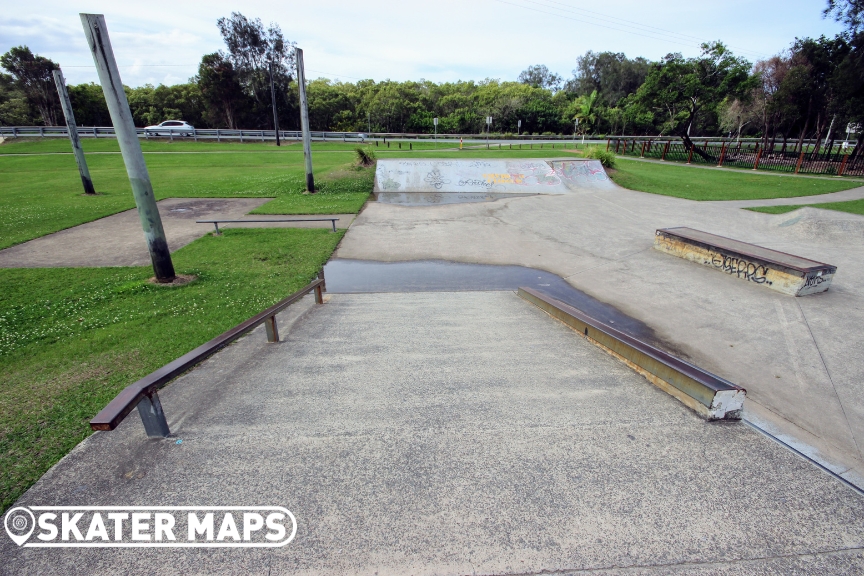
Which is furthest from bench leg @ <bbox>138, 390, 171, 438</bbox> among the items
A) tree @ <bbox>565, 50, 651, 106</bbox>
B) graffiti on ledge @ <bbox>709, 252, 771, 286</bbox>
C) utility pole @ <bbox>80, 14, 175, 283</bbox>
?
tree @ <bbox>565, 50, 651, 106</bbox>

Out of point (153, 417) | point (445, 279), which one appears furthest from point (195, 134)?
point (153, 417)

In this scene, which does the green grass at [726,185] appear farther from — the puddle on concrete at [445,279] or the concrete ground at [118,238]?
the concrete ground at [118,238]

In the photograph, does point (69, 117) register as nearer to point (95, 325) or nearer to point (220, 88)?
point (95, 325)

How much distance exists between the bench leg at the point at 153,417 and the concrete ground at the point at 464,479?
0.38 ft

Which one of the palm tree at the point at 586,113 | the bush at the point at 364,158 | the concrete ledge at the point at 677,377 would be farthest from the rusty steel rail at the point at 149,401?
the palm tree at the point at 586,113

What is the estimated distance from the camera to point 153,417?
2.81 m

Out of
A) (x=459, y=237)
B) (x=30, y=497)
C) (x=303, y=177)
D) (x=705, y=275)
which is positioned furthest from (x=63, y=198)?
(x=705, y=275)

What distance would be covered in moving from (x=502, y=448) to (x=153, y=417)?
2385 millimetres

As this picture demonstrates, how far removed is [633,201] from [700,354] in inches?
484

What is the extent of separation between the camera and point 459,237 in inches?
443

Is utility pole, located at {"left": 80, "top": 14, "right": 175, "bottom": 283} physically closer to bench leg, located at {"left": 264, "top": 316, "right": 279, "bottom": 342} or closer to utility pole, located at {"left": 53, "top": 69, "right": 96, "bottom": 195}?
bench leg, located at {"left": 264, "top": 316, "right": 279, "bottom": 342}

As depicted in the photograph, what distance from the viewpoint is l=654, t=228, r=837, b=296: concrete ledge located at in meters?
6.84

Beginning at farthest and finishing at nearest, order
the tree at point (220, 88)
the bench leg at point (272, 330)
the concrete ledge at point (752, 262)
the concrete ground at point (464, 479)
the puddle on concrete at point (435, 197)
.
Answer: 1. the tree at point (220, 88)
2. the puddle on concrete at point (435, 197)
3. the concrete ledge at point (752, 262)
4. the bench leg at point (272, 330)
5. the concrete ground at point (464, 479)

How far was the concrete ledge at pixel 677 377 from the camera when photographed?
3113 mm
